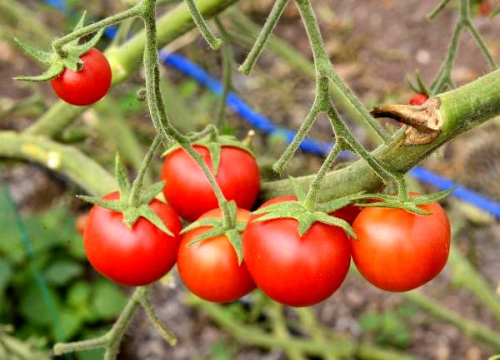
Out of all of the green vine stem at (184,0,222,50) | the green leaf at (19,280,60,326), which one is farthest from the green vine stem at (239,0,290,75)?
the green leaf at (19,280,60,326)

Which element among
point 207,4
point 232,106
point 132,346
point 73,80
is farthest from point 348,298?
point 73,80

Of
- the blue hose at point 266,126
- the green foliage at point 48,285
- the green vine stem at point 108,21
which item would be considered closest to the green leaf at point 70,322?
the green foliage at point 48,285

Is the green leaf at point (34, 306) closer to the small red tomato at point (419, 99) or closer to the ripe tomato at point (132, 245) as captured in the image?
the ripe tomato at point (132, 245)

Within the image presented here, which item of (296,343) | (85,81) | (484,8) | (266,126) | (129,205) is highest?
(484,8)

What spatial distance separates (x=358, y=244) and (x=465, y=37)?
2417mm

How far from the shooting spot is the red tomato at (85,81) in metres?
0.73

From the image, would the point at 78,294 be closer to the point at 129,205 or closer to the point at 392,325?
the point at 392,325

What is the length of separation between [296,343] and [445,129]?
4.87 feet

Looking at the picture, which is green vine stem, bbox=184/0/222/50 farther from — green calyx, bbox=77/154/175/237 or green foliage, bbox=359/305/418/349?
green foliage, bbox=359/305/418/349

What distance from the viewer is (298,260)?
685mm

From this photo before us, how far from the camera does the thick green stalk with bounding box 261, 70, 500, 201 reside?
2.08 ft

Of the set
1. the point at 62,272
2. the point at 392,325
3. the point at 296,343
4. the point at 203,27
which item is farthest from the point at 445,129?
the point at 62,272

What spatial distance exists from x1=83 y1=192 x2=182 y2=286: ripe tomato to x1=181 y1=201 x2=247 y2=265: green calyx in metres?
0.04

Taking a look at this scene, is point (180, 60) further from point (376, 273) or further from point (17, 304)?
point (376, 273)
